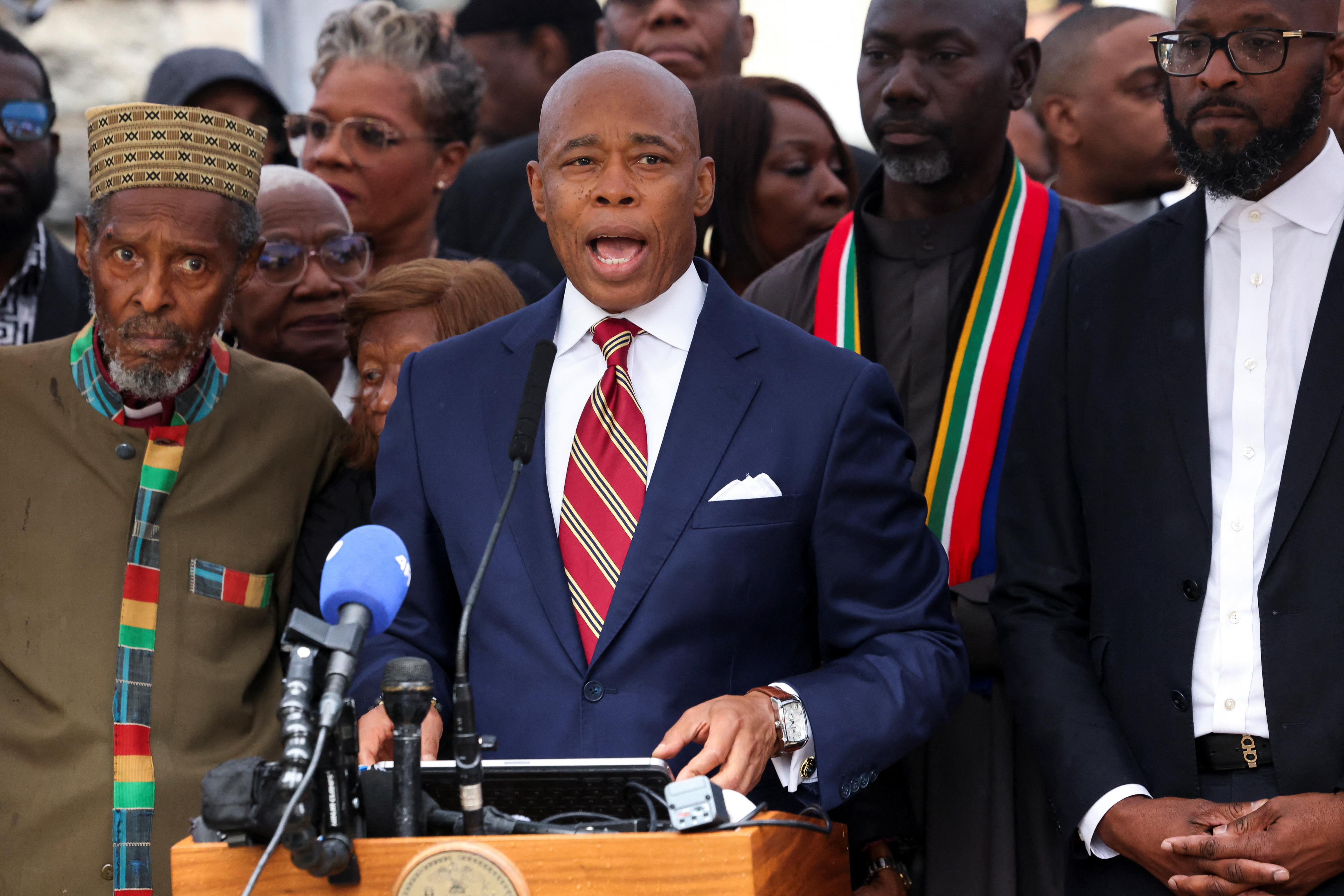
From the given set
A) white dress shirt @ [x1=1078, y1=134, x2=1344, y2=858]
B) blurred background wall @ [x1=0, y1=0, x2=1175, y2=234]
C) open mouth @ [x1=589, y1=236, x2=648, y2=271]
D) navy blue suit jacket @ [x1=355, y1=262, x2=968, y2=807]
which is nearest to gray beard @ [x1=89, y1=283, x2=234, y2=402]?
navy blue suit jacket @ [x1=355, y1=262, x2=968, y2=807]

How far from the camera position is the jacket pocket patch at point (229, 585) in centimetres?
377

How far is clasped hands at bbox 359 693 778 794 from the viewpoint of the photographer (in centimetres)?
260

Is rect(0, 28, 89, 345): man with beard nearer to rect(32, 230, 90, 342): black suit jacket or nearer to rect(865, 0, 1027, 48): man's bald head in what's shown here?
rect(32, 230, 90, 342): black suit jacket

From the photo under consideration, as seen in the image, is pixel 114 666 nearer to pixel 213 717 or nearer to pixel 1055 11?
pixel 213 717

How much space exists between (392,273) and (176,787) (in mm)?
1444

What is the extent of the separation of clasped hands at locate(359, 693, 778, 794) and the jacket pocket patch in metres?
1.08

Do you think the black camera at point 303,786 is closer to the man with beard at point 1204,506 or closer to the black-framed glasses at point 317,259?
the man with beard at point 1204,506

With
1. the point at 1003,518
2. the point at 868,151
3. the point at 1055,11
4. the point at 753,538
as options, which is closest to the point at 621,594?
the point at 753,538

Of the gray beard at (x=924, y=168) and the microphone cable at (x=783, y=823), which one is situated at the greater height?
the gray beard at (x=924, y=168)

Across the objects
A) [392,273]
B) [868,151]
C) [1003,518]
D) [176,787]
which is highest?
[868,151]

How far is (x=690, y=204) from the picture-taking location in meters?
3.26

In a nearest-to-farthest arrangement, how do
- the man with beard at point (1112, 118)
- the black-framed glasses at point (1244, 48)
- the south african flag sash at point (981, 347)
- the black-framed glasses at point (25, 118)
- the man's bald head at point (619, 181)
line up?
the man's bald head at point (619, 181) < the black-framed glasses at point (1244, 48) < the south african flag sash at point (981, 347) < the black-framed glasses at point (25, 118) < the man with beard at point (1112, 118)

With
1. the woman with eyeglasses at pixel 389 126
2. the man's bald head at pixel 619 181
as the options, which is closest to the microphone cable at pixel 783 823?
the man's bald head at pixel 619 181

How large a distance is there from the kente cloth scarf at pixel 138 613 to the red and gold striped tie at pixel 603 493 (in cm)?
115
